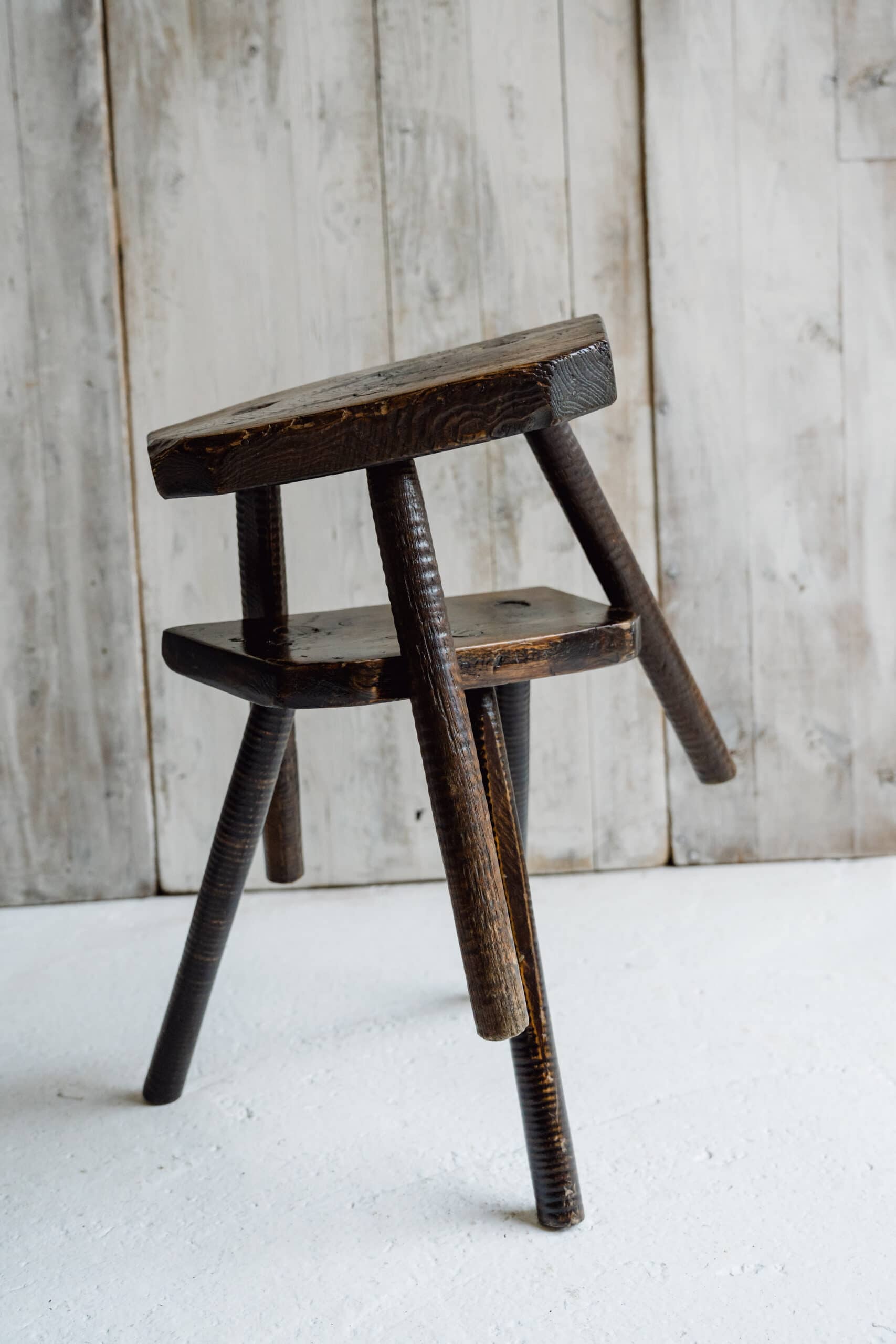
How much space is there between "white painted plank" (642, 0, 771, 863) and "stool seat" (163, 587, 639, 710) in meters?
0.62

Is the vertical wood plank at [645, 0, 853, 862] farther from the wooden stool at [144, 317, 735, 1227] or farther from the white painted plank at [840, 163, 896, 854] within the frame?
the wooden stool at [144, 317, 735, 1227]

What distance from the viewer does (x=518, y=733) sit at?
3.80 feet

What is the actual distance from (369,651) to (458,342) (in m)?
0.84

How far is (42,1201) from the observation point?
3.23 feet

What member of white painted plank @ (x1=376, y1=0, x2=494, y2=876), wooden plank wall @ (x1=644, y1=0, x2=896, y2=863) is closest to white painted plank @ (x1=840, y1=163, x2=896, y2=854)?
wooden plank wall @ (x1=644, y1=0, x2=896, y2=863)

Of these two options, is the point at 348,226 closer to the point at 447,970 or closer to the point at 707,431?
the point at 707,431

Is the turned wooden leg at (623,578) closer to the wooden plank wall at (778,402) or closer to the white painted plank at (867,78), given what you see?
the wooden plank wall at (778,402)

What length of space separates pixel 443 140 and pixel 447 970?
1.06m

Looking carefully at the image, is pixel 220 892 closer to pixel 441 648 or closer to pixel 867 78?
pixel 441 648

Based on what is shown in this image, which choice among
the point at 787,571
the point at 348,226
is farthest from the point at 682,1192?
the point at 348,226

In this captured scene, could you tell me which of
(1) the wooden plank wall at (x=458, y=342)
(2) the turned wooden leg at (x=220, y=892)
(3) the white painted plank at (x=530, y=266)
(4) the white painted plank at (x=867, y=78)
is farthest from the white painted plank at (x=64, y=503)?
(4) the white painted plank at (x=867, y=78)

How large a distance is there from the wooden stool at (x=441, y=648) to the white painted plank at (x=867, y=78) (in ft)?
2.69

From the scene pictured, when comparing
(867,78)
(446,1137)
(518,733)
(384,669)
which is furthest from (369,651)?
(867,78)

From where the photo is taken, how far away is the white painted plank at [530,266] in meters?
1.56
